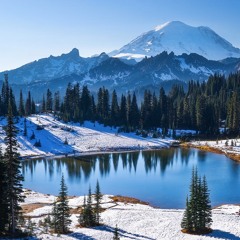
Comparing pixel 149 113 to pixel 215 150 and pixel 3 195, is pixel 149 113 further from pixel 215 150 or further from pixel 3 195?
pixel 3 195

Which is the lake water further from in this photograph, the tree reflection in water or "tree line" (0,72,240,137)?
"tree line" (0,72,240,137)

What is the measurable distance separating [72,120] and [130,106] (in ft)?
77.7

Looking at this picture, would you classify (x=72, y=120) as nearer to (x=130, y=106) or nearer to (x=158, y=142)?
(x=130, y=106)

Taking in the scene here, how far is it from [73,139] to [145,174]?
4664 centimetres

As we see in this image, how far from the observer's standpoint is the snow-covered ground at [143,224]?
43.2m

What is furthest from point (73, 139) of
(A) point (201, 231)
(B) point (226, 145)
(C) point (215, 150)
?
(A) point (201, 231)

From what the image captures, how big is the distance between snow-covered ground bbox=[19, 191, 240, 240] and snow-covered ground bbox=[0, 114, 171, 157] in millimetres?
63030

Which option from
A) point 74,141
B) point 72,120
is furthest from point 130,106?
point 74,141

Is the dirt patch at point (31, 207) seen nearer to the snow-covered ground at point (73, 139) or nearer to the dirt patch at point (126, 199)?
the dirt patch at point (126, 199)

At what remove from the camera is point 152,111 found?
160m

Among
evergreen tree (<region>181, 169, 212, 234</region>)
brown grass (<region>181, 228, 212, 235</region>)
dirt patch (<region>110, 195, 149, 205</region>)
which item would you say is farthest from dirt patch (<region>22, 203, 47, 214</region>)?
evergreen tree (<region>181, 169, 212, 234</region>)

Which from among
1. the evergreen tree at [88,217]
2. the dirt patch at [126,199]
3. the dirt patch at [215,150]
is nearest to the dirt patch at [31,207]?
the dirt patch at [126,199]

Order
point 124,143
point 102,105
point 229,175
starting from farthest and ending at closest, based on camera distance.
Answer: point 102,105 → point 124,143 → point 229,175

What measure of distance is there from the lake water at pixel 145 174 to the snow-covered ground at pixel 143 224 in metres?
8.69
